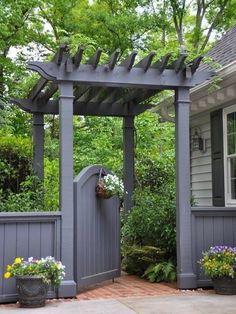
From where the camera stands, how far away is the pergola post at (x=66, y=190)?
20.6ft

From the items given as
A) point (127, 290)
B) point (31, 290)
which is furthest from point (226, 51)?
point (31, 290)

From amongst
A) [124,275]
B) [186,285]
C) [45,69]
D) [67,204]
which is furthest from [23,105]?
[186,285]

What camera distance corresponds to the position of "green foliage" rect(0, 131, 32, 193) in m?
9.23

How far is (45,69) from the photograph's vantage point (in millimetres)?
6379

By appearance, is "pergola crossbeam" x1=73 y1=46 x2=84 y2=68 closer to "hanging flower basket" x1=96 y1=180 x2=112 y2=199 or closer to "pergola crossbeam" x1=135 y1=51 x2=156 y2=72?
"pergola crossbeam" x1=135 y1=51 x2=156 y2=72

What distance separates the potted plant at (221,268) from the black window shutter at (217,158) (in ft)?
6.81

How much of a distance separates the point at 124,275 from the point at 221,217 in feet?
7.47

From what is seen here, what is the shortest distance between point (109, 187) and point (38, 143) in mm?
2445

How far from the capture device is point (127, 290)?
6867 millimetres

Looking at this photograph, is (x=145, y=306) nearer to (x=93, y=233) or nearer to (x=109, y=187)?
(x=93, y=233)

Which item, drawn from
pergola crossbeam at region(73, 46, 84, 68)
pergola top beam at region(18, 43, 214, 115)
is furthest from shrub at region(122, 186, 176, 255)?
pergola crossbeam at region(73, 46, 84, 68)

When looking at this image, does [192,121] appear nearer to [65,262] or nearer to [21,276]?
[65,262]

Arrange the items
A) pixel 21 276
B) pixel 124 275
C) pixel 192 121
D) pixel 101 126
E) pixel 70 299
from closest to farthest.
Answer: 1. pixel 21 276
2. pixel 70 299
3. pixel 124 275
4. pixel 192 121
5. pixel 101 126

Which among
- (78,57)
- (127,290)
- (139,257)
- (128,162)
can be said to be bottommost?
(127,290)
